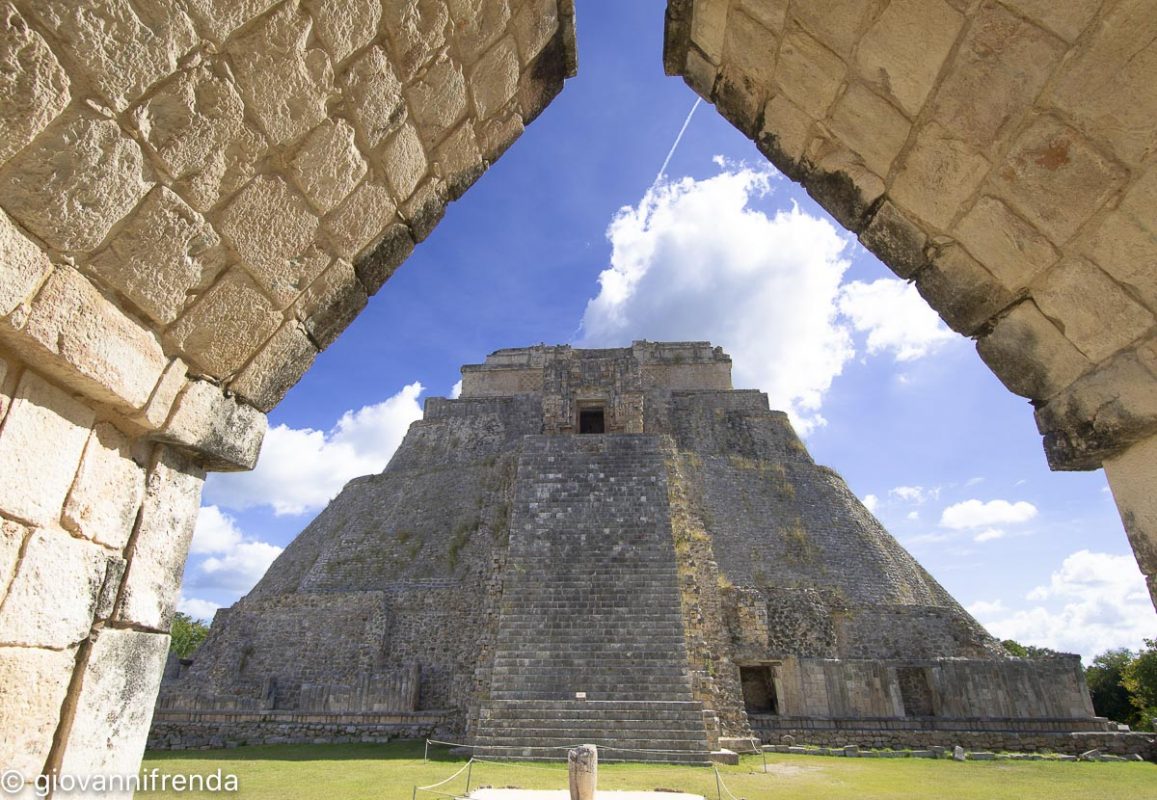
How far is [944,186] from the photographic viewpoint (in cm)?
209

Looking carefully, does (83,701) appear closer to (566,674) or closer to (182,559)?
(182,559)

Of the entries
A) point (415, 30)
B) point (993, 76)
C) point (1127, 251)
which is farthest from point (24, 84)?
point (1127, 251)

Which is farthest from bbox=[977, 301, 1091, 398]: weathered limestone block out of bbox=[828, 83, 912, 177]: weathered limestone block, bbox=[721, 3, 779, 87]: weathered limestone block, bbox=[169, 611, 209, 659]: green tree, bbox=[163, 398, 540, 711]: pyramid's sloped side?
bbox=[169, 611, 209, 659]: green tree

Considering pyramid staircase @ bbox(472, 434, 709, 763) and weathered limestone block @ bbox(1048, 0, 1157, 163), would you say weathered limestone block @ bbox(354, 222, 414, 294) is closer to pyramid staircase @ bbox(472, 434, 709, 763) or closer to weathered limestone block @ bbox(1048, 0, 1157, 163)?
weathered limestone block @ bbox(1048, 0, 1157, 163)

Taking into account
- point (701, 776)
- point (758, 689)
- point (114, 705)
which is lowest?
point (701, 776)

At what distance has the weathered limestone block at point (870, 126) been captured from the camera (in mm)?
2098

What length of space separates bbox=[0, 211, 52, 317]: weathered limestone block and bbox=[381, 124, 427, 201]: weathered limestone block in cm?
108

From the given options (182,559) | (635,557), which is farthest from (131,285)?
(635,557)

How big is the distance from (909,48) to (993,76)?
0.26 metres

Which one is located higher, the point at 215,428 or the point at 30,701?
the point at 215,428

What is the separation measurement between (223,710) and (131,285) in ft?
44.5

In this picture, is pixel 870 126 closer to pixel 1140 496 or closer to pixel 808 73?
pixel 808 73

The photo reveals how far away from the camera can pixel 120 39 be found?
5.03 ft

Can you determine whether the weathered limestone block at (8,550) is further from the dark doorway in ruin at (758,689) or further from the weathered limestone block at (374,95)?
the dark doorway in ruin at (758,689)
